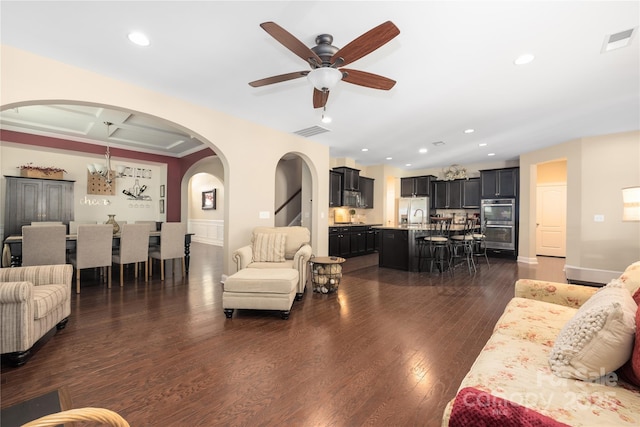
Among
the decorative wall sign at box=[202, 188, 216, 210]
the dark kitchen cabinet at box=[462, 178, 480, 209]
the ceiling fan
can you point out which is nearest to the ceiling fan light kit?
the ceiling fan

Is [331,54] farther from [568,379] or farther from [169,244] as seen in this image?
[169,244]

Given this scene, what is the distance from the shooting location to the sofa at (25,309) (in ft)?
6.84

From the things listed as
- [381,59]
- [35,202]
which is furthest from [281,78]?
[35,202]

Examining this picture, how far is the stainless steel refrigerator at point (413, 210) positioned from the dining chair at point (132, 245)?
7.48 m

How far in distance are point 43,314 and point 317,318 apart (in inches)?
98.7

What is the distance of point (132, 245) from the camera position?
15.0ft

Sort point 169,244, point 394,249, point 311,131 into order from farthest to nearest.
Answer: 1. point 394,249
2. point 311,131
3. point 169,244

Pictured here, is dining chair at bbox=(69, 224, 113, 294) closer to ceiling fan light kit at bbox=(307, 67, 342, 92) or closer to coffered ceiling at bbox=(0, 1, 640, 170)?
coffered ceiling at bbox=(0, 1, 640, 170)

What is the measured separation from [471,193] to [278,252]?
269 inches

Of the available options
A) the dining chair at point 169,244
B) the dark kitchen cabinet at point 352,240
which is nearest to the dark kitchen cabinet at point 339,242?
the dark kitchen cabinet at point 352,240

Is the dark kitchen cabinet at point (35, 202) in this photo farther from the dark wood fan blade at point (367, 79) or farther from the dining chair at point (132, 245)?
the dark wood fan blade at point (367, 79)

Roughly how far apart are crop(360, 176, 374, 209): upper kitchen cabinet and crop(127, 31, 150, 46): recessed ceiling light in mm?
6472

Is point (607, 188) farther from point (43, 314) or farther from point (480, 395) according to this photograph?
point (43, 314)

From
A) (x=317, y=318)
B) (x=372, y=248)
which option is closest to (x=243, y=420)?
(x=317, y=318)
